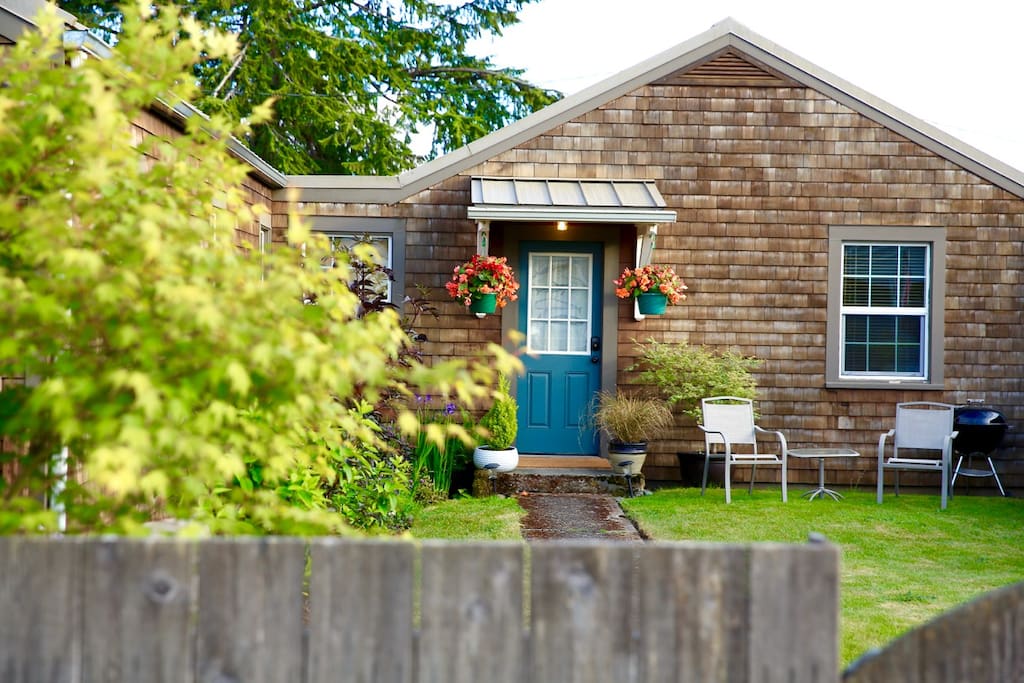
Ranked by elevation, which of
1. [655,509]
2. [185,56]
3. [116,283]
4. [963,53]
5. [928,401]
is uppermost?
[963,53]

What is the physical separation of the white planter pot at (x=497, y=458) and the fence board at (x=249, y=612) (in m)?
6.44

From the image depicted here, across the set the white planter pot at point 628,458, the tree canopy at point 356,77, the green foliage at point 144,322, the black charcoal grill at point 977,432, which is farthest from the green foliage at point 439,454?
the tree canopy at point 356,77

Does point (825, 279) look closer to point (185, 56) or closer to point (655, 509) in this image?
point (655, 509)

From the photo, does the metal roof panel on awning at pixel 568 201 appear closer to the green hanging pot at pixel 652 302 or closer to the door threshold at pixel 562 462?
the green hanging pot at pixel 652 302

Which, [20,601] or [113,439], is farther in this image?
[113,439]

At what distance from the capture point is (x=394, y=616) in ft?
5.07

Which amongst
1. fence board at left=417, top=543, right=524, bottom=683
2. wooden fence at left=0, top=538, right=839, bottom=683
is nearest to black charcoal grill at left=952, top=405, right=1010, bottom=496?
wooden fence at left=0, top=538, right=839, bottom=683

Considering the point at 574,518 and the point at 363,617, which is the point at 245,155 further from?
the point at 363,617

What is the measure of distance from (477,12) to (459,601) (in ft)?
57.0

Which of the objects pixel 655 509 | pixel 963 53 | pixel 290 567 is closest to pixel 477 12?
pixel 963 53

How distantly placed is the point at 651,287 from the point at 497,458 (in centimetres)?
209

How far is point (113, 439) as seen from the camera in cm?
183

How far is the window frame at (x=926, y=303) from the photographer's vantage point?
8891 mm

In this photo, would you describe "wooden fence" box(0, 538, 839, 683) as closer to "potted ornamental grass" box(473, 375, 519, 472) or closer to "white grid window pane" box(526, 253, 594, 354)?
"potted ornamental grass" box(473, 375, 519, 472)
